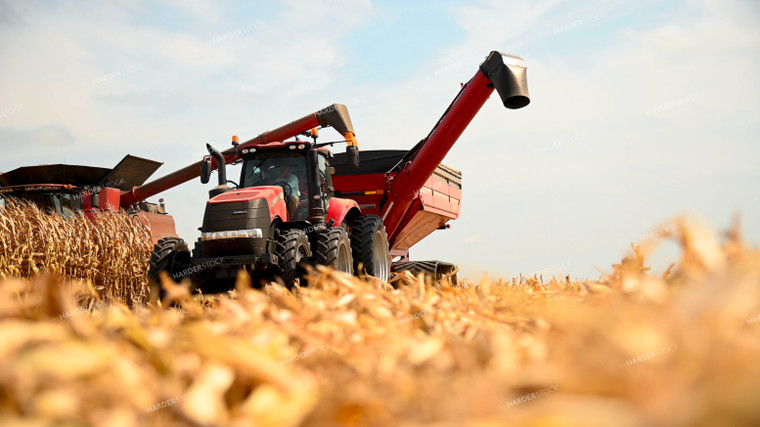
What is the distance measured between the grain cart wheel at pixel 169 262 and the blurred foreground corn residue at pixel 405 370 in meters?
6.16

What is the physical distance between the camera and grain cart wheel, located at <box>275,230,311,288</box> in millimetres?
6812

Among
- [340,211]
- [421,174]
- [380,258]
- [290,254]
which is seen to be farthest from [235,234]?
[421,174]

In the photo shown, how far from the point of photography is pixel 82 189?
1323 cm

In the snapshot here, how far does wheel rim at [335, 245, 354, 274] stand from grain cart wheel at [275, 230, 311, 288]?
52 centimetres

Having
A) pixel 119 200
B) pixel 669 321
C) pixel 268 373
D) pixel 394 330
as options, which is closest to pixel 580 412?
pixel 669 321

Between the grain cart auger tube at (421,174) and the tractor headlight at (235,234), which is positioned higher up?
the grain cart auger tube at (421,174)

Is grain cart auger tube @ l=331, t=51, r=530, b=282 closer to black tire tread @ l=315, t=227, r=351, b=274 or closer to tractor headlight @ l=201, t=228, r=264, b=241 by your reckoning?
black tire tread @ l=315, t=227, r=351, b=274

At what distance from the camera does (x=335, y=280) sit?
222cm

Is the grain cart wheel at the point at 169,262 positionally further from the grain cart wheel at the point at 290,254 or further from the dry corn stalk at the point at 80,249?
the dry corn stalk at the point at 80,249

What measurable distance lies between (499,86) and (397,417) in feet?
26.4

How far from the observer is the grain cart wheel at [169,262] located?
7459 mm

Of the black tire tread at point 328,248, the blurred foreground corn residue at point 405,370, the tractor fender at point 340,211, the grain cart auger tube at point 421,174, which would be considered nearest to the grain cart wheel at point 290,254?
the black tire tread at point 328,248

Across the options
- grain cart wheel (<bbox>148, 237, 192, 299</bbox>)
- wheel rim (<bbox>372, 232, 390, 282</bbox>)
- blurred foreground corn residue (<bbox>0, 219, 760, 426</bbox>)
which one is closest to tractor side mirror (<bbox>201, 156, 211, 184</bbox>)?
grain cart wheel (<bbox>148, 237, 192, 299</bbox>)

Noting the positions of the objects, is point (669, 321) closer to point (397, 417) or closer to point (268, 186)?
point (397, 417)
